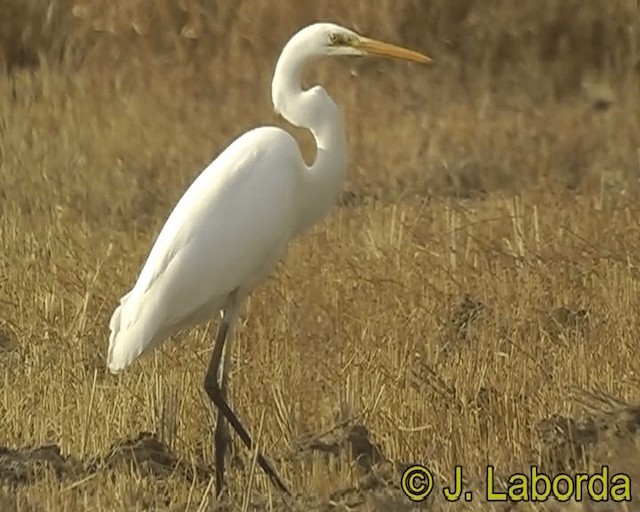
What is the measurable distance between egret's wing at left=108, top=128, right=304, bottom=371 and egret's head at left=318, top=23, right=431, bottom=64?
0.35 m

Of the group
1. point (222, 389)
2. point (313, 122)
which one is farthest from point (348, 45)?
point (222, 389)

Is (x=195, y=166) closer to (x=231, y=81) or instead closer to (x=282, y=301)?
(x=231, y=81)

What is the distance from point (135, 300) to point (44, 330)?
1.26m

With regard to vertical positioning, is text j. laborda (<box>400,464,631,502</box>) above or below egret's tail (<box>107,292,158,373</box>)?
below

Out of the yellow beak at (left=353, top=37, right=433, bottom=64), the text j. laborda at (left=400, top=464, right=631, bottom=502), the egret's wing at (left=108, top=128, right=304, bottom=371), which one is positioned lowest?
the text j. laborda at (left=400, top=464, right=631, bottom=502)

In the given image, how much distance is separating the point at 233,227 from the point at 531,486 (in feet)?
4.50

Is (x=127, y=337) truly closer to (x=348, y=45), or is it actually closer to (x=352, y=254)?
(x=348, y=45)

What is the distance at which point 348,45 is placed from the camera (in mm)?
5500

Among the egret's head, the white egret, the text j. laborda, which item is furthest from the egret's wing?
the text j. laborda

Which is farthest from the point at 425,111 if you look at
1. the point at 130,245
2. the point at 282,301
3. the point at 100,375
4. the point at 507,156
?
the point at 100,375

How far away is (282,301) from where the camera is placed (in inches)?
266

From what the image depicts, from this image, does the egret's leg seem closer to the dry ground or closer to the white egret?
the white egret

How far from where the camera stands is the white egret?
5188mm

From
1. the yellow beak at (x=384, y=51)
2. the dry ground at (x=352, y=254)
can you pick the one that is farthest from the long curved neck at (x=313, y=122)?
the dry ground at (x=352, y=254)
